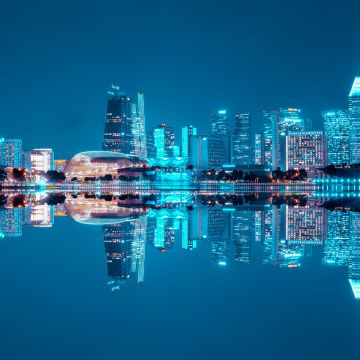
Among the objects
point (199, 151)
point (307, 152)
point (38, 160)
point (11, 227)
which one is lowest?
point (11, 227)

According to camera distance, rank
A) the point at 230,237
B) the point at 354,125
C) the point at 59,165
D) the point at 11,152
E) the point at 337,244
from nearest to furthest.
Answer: the point at 337,244 < the point at 230,237 < the point at 354,125 < the point at 11,152 < the point at 59,165

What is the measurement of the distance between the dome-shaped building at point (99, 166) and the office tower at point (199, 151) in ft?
83.8

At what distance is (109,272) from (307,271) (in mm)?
3454

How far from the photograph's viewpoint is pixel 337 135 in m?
157

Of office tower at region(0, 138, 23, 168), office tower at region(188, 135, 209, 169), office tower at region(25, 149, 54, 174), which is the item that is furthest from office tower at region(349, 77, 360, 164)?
office tower at region(0, 138, 23, 168)

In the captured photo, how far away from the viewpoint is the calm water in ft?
18.8

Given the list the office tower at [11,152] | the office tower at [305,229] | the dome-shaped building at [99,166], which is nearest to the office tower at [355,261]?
the office tower at [305,229]

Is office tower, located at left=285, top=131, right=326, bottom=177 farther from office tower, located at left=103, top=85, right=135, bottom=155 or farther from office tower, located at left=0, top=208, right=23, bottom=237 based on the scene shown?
office tower, located at left=0, top=208, right=23, bottom=237

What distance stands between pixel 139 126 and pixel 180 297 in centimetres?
15941

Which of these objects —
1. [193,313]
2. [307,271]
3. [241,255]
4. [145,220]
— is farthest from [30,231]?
[193,313]

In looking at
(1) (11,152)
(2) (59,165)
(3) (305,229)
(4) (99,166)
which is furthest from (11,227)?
(2) (59,165)

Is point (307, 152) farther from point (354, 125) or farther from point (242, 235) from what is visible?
point (242, 235)

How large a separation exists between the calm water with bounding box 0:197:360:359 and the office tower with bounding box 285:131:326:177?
13006 cm

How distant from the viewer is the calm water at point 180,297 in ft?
18.8
